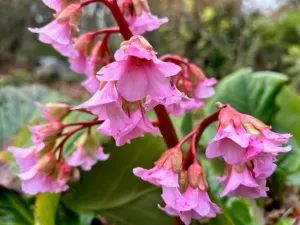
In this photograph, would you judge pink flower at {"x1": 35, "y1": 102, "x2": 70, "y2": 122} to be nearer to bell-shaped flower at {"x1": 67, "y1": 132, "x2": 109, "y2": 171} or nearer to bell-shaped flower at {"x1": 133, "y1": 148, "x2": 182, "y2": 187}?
bell-shaped flower at {"x1": 67, "y1": 132, "x2": 109, "y2": 171}

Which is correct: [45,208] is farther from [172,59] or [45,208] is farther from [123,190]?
[172,59]

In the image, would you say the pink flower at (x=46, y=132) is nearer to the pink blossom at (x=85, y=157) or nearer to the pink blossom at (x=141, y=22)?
the pink blossom at (x=85, y=157)

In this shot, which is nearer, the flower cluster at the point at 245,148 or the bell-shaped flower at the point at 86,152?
the flower cluster at the point at 245,148

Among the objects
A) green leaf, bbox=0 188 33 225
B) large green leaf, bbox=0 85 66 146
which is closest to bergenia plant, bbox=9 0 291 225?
green leaf, bbox=0 188 33 225

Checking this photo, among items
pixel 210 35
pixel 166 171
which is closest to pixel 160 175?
pixel 166 171

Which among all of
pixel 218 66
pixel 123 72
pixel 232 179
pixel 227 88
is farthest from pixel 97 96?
pixel 218 66

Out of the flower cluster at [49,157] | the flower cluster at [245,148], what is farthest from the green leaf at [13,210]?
the flower cluster at [245,148]

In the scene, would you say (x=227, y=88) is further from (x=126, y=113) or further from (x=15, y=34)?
(x=15, y=34)
